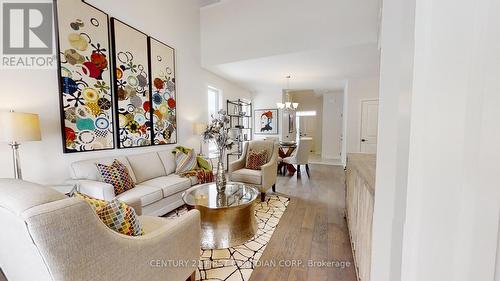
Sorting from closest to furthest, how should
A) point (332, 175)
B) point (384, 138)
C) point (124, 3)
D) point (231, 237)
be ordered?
point (384, 138) < point (231, 237) < point (124, 3) < point (332, 175)

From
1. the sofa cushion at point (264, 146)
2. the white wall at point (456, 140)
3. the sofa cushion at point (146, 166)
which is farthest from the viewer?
the sofa cushion at point (264, 146)

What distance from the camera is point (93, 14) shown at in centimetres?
265

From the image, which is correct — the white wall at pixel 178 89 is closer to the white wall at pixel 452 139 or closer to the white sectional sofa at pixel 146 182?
the white sectional sofa at pixel 146 182

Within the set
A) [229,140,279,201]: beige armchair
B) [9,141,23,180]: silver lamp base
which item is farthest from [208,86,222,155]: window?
[9,141,23,180]: silver lamp base

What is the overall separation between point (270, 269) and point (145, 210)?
156 centimetres

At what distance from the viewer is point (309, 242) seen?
7.11 feet

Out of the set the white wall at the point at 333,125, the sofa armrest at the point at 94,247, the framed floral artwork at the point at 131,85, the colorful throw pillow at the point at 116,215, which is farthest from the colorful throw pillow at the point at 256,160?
the white wall at the point at 333,125

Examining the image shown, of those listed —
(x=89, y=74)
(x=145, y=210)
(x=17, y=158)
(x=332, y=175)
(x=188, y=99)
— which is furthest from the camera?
(x=332, y=175)

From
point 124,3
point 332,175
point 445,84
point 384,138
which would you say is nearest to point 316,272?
point 384,138

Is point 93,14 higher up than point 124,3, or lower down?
lower down

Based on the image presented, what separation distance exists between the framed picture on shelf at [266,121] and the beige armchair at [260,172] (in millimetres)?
3154

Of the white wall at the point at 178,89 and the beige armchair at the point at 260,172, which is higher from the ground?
the white wall at the point at 178,89

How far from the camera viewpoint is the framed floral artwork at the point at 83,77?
2.38 metres

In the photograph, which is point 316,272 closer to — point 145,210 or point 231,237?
point 231,237
